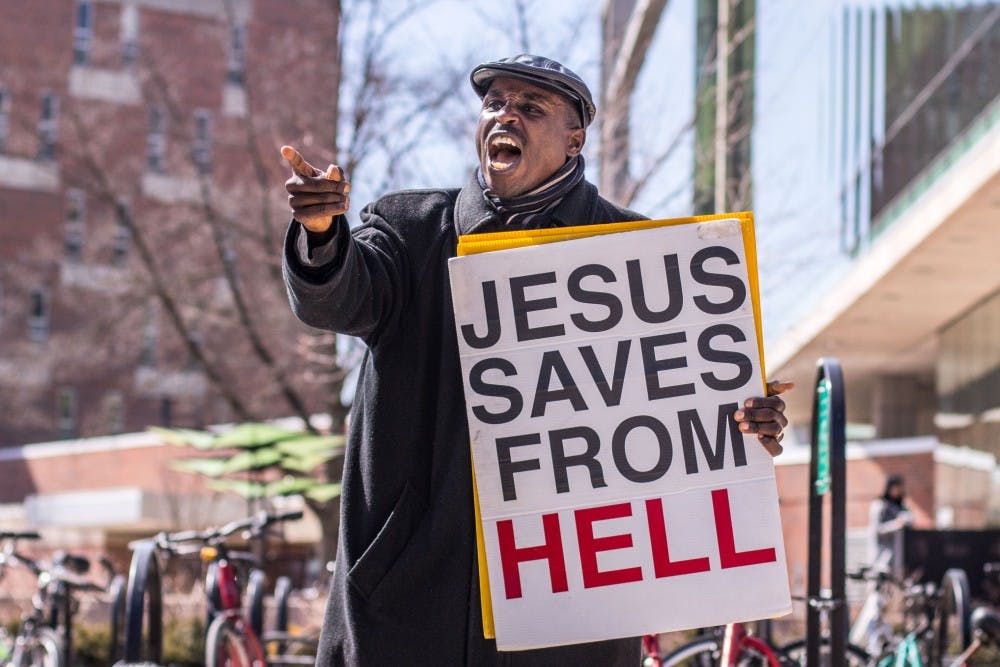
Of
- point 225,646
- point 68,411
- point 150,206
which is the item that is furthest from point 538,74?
point 68,411

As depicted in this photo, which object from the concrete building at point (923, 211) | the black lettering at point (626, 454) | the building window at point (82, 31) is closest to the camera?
the black lettering at point (626, 454)

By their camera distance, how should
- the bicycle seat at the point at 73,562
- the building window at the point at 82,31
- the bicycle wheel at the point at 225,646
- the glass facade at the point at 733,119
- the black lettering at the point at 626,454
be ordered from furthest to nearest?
the building window at the point at 82,31 < the glass facade at the point at 733,119 < the bicycle seat at the point at 73,562 < the bicycle wheel at the point at 225,646 < the black lettering at the point at 626,454

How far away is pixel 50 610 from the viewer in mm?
10305

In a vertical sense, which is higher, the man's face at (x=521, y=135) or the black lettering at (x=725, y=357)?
the man's face at (x=521, y=135)

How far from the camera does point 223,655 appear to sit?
9.15 metres

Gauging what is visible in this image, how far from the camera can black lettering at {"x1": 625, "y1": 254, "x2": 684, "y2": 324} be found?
355 centimetres

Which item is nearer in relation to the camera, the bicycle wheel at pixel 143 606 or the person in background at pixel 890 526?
the bicycle wheel at pixel 143 606

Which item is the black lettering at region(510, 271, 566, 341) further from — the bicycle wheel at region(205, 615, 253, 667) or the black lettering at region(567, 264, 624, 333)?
the bicycle wheel at region(205, 615, 253, 667)

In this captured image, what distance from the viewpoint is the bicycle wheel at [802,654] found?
7.10m

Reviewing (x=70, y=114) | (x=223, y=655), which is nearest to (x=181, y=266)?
(x=70, y=114)

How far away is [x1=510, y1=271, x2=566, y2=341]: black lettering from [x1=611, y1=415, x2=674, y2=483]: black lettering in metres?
0.25

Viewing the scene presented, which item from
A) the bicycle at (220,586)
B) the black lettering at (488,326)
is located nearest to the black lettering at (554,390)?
the black lettering at (488,326)

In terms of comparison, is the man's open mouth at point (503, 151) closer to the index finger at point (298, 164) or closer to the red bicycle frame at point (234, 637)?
the index finger at point (298, 164)

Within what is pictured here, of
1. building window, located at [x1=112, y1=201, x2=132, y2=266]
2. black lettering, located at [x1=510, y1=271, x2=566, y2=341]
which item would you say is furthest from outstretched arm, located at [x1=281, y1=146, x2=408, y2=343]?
building window, located at [x1=112, y1=201, x2=132, y2=266]
